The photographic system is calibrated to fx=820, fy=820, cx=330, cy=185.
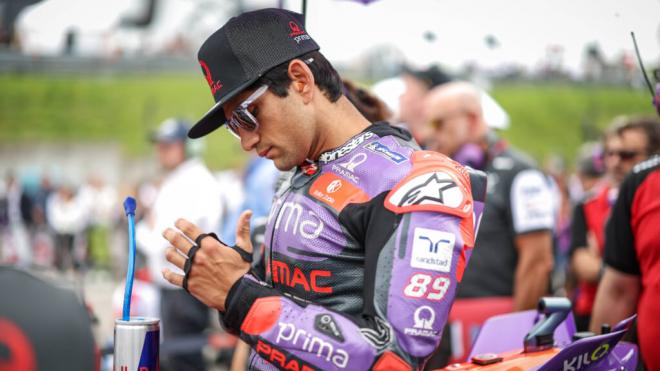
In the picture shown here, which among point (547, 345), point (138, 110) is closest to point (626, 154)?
point (547, 345)

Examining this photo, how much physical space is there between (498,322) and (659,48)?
3.47 ft

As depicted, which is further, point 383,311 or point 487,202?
point 487,202

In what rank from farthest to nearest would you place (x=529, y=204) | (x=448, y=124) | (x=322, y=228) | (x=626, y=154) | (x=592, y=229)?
(x=592, y=229)
(x=626, y=154)
(x=448, y=124)
(x=529, y=204)
(x=322, y=228)

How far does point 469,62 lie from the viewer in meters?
3.31

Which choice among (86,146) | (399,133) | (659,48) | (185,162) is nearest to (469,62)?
(659,48)

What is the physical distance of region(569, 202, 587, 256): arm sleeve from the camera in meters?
5.67

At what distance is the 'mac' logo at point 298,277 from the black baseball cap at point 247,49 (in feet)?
1.46

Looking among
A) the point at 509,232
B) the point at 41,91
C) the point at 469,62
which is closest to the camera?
the point at 469,62

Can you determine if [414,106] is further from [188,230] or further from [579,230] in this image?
[188,230]

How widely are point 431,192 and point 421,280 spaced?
8.6 inches

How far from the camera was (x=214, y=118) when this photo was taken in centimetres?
227

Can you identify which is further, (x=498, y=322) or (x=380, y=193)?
(x=498, y=322)

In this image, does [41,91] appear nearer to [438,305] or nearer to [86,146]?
[86,146]

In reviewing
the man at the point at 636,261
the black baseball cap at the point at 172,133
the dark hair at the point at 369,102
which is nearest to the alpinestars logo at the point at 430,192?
the man at the point at 636,261
